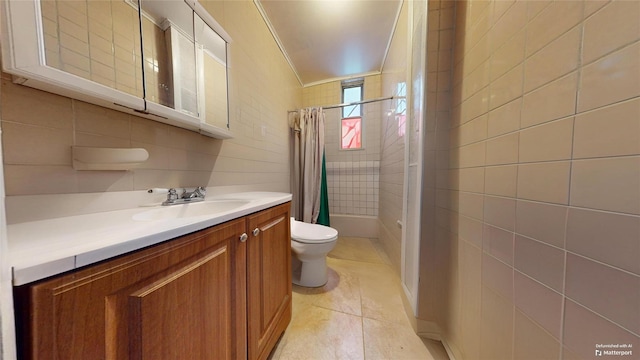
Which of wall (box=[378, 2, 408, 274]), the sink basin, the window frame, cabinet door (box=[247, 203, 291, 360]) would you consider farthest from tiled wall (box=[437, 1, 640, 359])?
the window frame

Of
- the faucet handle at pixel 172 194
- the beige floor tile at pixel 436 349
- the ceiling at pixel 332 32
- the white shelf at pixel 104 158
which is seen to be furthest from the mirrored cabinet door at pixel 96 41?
the beige floor tile at pixel 436 349

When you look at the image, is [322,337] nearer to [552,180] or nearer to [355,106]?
[552,180]

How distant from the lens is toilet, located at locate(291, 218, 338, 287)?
1.37 m

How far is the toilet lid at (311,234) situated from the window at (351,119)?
156 centimetres

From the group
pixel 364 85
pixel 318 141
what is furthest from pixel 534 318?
pixel 364 85

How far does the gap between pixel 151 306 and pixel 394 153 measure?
1.87 meters

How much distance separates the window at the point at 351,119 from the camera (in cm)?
275

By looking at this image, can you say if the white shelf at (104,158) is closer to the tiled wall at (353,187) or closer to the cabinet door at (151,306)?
the cabinet door at (151,306)

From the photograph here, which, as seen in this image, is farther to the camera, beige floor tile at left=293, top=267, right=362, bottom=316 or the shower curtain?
the shower curtain

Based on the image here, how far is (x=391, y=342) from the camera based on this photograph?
39.9 inches

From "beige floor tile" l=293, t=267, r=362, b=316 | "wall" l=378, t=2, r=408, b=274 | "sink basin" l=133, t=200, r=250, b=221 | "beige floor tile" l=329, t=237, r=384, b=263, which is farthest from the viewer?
"beige floor tile" l=329, t=237, r=384, b=263

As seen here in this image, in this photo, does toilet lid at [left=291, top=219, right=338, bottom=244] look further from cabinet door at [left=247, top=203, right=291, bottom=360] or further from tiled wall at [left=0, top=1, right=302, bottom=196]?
tiled wall at [left=0, top=1, right=302, bottom=196]

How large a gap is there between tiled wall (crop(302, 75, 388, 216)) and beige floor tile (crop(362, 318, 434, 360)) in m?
1.60

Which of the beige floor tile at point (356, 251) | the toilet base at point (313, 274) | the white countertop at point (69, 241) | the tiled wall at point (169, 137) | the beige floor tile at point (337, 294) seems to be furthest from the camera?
the beige floor tile at point (356, 251)
